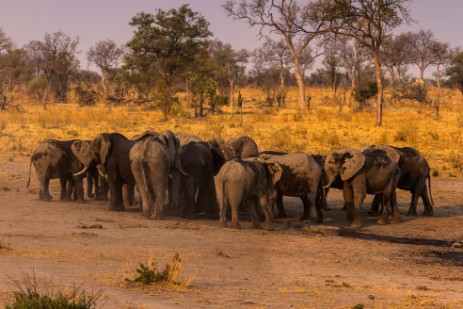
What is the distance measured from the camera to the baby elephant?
42.6ft

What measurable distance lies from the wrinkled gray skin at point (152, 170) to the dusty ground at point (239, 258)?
0.44 meters

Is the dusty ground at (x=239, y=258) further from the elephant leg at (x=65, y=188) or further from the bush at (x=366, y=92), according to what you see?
the bush at (x=366, y=92)

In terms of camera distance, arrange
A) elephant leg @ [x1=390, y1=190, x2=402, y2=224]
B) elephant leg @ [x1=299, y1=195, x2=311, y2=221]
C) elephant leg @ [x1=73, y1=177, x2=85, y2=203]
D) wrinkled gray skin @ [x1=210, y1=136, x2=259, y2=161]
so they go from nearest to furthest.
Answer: elephant leg @ [x1=299, y1=195, x2=311, y2=221] → elephant leg @ [x1=390, y1=190, x2=402, y2=224] → wrinkled gray skin @ [x1=210, y1=136, x2=259, y2=161] → elephant leg @ [x1=73, y1=177, x2=85, y2=203]

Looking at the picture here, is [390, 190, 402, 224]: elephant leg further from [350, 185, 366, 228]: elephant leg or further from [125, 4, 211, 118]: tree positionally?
[125, 4, 211, 118]: tree

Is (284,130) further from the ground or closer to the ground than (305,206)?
further from the ground

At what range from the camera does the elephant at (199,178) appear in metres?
14.7

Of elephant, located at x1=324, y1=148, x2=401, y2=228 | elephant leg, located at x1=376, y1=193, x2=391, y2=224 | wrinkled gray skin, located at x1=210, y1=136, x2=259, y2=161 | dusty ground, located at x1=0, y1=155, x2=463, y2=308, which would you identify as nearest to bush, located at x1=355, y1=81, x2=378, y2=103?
dusty ground, located at x1=0, y1=155, x2=463, y2=308

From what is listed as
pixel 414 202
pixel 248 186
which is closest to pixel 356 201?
pixel 414 202

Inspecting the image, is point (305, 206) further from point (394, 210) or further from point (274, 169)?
point (394, 210)

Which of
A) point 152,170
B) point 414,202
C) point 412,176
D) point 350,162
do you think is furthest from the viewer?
point 412,176

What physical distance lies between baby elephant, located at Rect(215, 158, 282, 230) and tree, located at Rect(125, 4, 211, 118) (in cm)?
3262

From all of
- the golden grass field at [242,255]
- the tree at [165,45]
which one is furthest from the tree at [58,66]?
the golden grass field at [242,255]

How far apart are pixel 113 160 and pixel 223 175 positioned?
10.7 ft

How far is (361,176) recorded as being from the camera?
48.1 ft
